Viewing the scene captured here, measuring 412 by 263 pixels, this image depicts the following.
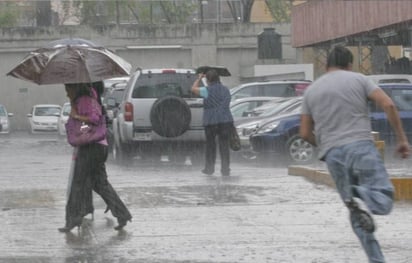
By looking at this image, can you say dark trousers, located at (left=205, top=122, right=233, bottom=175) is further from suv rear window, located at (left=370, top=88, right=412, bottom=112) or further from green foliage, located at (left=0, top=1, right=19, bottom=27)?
green foliage, located at (left=0, top=1, right=19, bottom=27)

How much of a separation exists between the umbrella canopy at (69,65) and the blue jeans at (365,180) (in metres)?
3.73

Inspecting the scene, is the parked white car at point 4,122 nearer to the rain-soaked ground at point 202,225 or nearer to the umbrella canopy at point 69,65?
the rain-soaked ground at point 202,225

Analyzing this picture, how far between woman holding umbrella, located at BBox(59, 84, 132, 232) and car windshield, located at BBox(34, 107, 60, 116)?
3747cm

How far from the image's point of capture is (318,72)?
4438cm

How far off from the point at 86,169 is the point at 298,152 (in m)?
11.0

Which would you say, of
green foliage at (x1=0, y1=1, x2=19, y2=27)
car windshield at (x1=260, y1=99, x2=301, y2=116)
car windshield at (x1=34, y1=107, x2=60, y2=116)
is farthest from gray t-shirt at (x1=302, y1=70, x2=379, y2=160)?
green foliage at (x1=0, y1=1, x2=19, y2=27)

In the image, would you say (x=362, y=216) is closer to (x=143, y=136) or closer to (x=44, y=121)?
(x=143, y=136)

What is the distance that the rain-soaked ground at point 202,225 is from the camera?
946cm

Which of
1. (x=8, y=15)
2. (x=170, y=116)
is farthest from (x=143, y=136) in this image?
(x=8, y=15)

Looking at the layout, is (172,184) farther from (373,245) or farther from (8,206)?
(373,245)

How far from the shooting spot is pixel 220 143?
17141 millimetres

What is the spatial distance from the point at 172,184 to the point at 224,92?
2418mm

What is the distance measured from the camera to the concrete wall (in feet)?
170

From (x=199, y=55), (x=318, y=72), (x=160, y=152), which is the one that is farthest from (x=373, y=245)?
(x=199, y=55)
